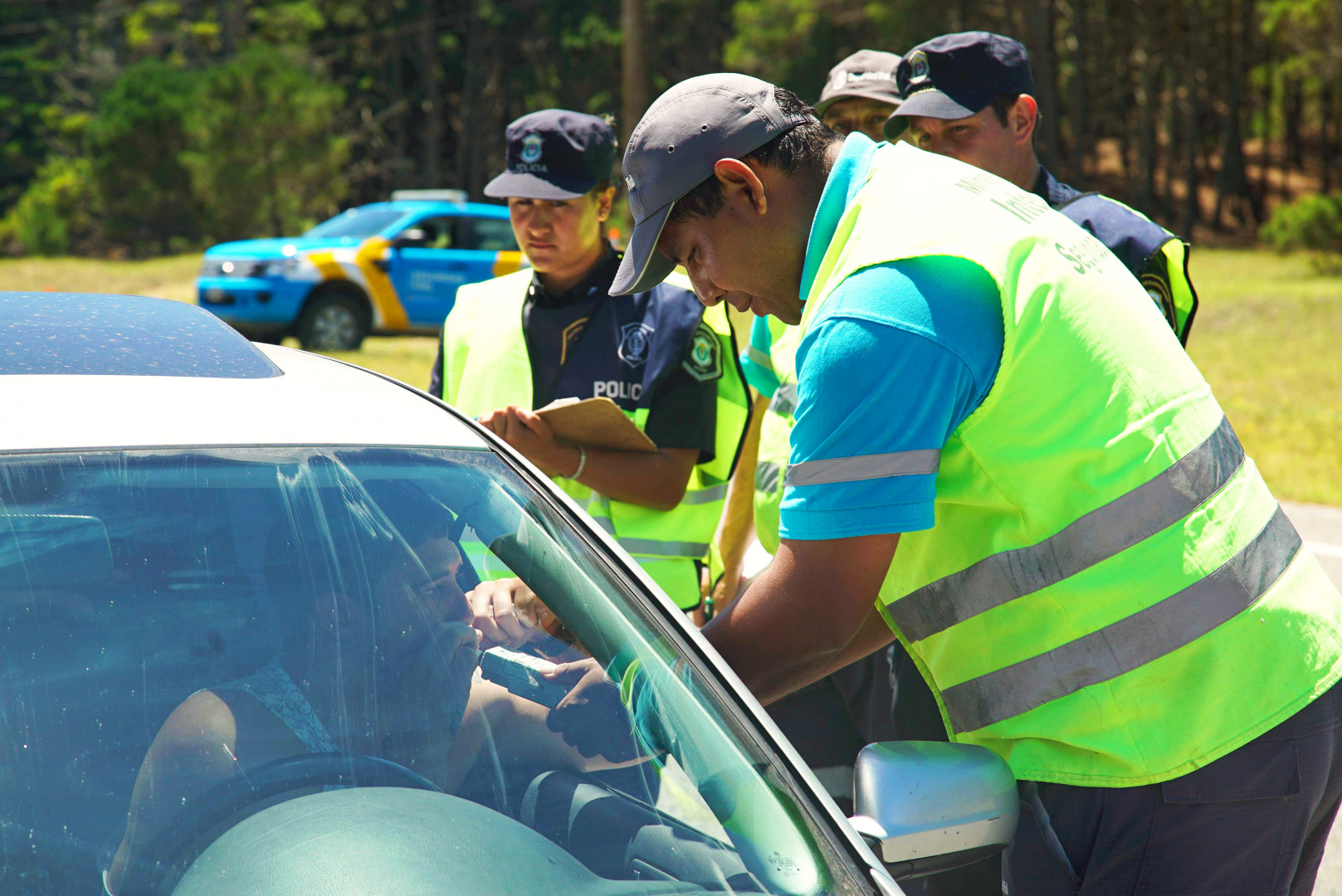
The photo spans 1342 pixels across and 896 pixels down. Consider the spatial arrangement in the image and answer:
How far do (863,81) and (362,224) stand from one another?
11.0 meters

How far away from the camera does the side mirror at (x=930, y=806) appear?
1427 millimetres

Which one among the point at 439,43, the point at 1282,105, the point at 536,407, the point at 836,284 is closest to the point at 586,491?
the point at 536,407

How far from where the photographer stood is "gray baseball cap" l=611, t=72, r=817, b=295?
1604mm

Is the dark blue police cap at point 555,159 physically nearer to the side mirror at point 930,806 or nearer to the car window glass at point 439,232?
the side mirror at point 930,806

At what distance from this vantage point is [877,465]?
1.43 metres

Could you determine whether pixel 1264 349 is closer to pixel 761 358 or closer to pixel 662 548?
pixel 761 358

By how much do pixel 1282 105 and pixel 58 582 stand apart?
42.5 metres

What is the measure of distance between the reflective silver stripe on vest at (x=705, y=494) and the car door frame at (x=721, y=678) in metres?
0.95

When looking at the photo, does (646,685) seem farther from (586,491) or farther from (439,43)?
(439,43)

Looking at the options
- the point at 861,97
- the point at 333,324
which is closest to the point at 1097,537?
the point at 861,97

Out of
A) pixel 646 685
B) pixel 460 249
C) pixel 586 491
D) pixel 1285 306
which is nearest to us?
pixel 646 685

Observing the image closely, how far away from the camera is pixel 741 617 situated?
5.23 ft

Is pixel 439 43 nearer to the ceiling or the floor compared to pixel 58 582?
nearer to the floor

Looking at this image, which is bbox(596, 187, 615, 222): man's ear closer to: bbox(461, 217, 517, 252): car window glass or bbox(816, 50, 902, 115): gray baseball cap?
bbox(816, 50, 902, 115): gray baseball cap
